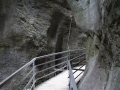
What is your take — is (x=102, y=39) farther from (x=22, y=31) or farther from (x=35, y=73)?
(x=22, y=31)

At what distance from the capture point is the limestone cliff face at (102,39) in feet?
6.95

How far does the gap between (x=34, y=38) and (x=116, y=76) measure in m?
5.26

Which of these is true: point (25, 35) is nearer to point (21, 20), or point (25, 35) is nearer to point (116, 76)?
point (21, 20)

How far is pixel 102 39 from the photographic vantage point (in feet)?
9.45

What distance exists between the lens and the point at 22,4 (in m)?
6.64

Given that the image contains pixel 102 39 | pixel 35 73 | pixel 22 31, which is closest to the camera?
pixel 102 39

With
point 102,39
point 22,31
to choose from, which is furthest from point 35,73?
point 22,31

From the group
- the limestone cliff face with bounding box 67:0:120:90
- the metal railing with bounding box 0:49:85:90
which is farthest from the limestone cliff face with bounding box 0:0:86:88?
the limestone cliff face with bounding box 67:0:120:90

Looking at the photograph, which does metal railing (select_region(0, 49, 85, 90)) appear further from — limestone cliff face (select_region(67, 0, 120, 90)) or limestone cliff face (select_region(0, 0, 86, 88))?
limestone cliff face (select_region(67, 0, 120, 90))

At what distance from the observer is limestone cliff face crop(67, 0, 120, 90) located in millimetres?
2119

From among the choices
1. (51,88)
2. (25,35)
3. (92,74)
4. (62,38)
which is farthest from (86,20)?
(62,38)

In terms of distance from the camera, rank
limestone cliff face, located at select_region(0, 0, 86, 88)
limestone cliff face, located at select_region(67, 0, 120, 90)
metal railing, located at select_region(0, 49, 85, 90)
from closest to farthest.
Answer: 1. metal railing, located at select_region(0, 49, 85, 90)
2. limestone cliff face, located at select_region(67, 0, 120, 90)
3. limestone cliff face, located at select_region(0, 0, 86, 88)

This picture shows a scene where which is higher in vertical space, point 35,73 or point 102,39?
point 102,39

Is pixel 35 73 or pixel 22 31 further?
pixel 22 31
